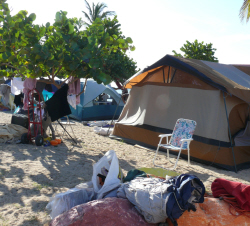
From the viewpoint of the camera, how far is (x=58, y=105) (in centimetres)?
622

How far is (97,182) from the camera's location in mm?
3131

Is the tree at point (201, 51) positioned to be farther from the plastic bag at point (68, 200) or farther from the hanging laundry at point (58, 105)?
A: the plastic bag at point (68, 200)

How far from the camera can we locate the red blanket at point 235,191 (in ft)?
8.67

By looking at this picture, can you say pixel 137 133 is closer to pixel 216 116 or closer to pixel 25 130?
pixel 216 116

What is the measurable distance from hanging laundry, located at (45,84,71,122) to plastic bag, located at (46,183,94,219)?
3347mm

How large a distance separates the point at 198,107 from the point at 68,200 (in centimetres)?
375

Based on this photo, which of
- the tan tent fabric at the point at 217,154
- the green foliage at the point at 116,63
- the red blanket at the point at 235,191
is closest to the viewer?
the red blanket at the point at 235,191

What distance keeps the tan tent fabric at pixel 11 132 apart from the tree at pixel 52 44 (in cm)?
163

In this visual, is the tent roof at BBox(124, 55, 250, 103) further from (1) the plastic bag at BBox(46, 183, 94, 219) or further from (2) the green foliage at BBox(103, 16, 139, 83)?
(2) the green foliage at BBox(103, 16, 139, 83)

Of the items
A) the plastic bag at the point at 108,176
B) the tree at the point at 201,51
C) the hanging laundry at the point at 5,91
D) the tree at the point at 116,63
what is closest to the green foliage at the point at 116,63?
the tree at the point at 116,63

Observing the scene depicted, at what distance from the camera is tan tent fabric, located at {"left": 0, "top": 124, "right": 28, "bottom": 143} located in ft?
21.5

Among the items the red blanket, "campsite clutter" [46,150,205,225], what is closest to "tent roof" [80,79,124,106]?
"campsite clutter" [46,150,205,225]

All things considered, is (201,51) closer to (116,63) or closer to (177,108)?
(116,63)

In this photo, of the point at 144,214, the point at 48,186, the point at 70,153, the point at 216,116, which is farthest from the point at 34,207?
the point at 216,116
